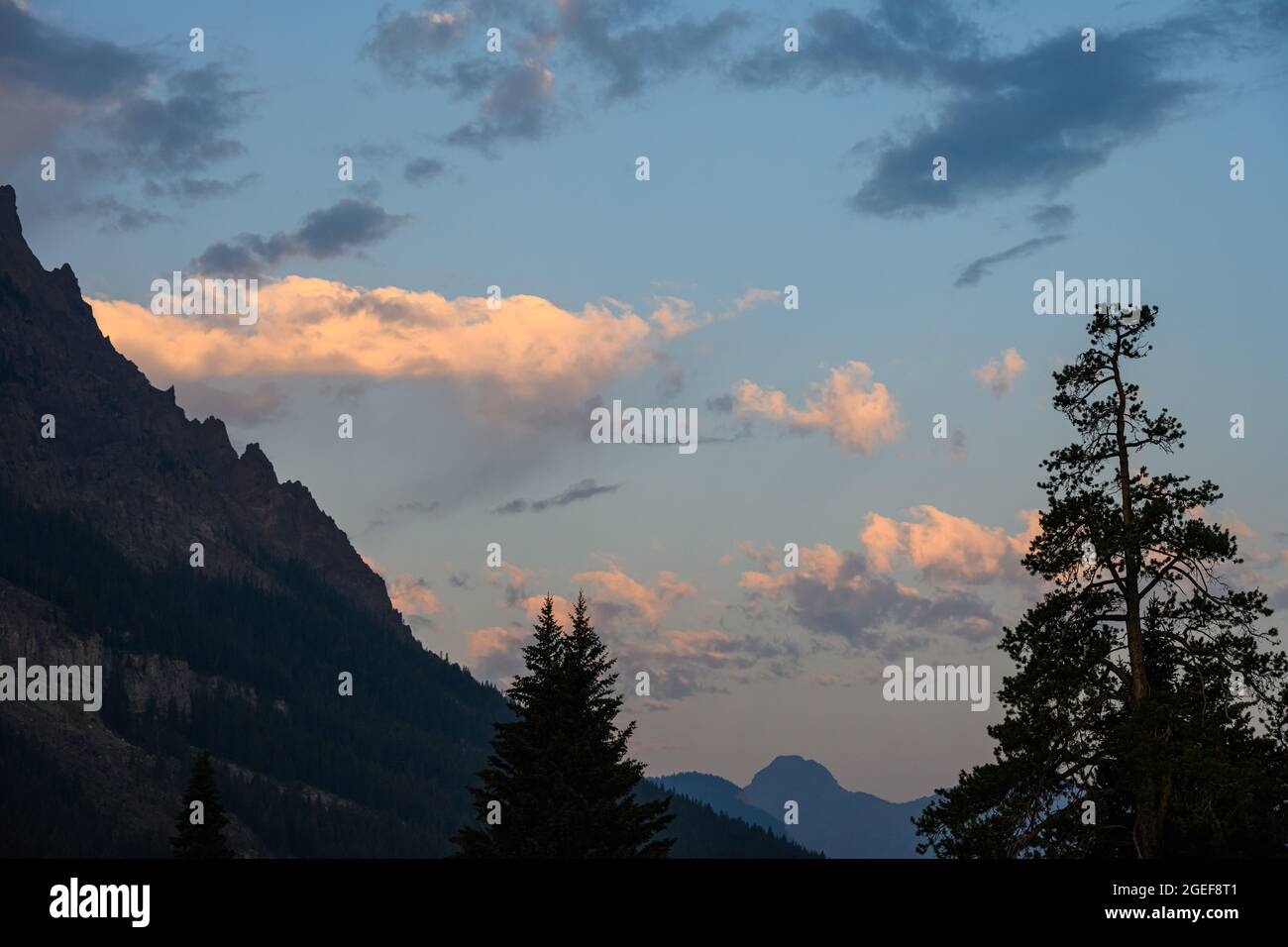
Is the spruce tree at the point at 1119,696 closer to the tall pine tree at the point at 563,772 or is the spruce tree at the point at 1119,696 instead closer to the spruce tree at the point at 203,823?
the tall pine tree at the point at 563,772

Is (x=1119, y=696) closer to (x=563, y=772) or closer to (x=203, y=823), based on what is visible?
(x=563, y=772)

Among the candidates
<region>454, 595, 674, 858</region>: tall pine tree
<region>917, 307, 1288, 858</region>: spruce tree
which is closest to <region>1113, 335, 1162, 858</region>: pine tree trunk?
<region>917, 307, 1288, 858</region>: spruce tree

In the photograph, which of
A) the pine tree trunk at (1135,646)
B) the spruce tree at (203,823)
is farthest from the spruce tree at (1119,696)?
the spruce tree at (203,823)

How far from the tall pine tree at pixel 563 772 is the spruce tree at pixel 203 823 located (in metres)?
22.7

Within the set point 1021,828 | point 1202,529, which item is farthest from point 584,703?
point 1202,529

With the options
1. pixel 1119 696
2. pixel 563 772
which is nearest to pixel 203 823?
pixel 563 772

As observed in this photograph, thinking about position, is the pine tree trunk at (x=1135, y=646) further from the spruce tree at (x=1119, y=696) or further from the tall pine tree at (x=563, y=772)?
the tall pine tree at (x=563, y=772)

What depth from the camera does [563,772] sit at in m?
58.8

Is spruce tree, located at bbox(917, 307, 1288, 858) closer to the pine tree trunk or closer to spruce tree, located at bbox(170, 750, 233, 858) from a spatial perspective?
the pine tree trunk

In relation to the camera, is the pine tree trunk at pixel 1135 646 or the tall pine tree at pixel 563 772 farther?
the tall pine tree at pixel 563 772

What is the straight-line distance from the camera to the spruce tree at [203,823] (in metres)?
77.1
